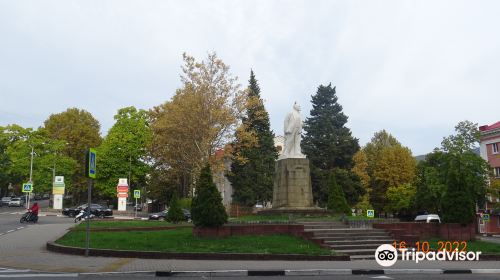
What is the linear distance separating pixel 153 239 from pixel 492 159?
44.6 m

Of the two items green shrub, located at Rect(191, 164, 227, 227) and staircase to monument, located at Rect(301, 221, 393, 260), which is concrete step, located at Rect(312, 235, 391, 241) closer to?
staircase to monument, located at Rect(301, 221, 393, 260)

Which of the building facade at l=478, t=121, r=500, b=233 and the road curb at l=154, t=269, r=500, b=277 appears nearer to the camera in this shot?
the road curb at l=154, t=269, r=500, b=277

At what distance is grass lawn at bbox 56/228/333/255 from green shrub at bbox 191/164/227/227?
0.63m

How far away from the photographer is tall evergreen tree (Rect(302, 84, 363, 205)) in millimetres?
50938

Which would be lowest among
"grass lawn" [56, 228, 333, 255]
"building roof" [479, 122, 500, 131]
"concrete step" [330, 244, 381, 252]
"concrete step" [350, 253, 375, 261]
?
"concrete step" [350, 253, 375, 261]

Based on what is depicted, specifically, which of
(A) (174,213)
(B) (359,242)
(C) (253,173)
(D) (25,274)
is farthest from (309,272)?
(C) (253,173)

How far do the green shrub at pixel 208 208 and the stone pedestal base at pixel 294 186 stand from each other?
5.78 metres

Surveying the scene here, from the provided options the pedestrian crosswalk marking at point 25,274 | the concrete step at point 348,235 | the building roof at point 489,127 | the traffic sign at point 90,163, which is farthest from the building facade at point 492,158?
the pedestrian crosswalk marking at point 25,274

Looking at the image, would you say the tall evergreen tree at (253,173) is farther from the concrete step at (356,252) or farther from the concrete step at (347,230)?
the concrete step at (356,252)

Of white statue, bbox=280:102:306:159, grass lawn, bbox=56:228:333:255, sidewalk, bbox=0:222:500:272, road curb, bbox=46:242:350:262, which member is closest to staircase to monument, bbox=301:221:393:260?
grass lawn, bbox=56:228:333:255

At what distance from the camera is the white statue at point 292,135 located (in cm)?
2430

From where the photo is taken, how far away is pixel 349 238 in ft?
58.9

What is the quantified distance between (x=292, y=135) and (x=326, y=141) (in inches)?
1124

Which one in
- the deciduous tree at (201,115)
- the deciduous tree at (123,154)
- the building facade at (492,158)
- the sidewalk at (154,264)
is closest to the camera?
the sidewalk at (154,264)
